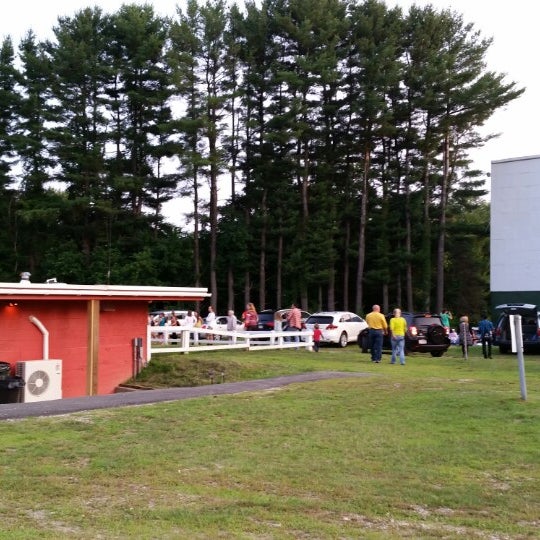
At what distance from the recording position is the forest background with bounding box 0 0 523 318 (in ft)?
170

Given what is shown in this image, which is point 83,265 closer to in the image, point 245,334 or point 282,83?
point 282,83

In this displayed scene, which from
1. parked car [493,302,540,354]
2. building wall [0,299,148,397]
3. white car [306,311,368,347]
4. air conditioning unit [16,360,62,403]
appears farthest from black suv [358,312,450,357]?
air conditioning unit [16,360,62,403]

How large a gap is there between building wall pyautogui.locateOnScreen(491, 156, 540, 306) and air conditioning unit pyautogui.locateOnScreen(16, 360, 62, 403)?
27091 mm

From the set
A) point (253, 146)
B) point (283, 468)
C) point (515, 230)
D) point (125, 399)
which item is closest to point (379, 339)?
point (125, 399)

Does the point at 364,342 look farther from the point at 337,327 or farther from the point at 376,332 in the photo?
the point at 376,332

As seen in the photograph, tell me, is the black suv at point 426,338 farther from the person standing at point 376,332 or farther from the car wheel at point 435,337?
the person standing at point 376,332

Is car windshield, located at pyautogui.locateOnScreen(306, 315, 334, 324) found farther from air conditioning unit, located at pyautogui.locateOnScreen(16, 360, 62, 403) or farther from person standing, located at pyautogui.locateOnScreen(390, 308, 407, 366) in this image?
air conditioning unit, located at pyautogui.locateOnScreen(16, 360, 62, 403)

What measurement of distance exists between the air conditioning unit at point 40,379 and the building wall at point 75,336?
85 centimetres

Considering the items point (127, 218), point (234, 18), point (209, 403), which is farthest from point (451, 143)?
point (209, 403)

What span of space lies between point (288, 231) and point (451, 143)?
554 inches

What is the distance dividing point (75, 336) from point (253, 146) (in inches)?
1461

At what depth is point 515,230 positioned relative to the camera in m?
39.2

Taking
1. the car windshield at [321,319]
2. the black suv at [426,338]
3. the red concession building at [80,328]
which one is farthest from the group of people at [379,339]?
the car windshield at [321,319]

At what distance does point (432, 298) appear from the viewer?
60.1 m
